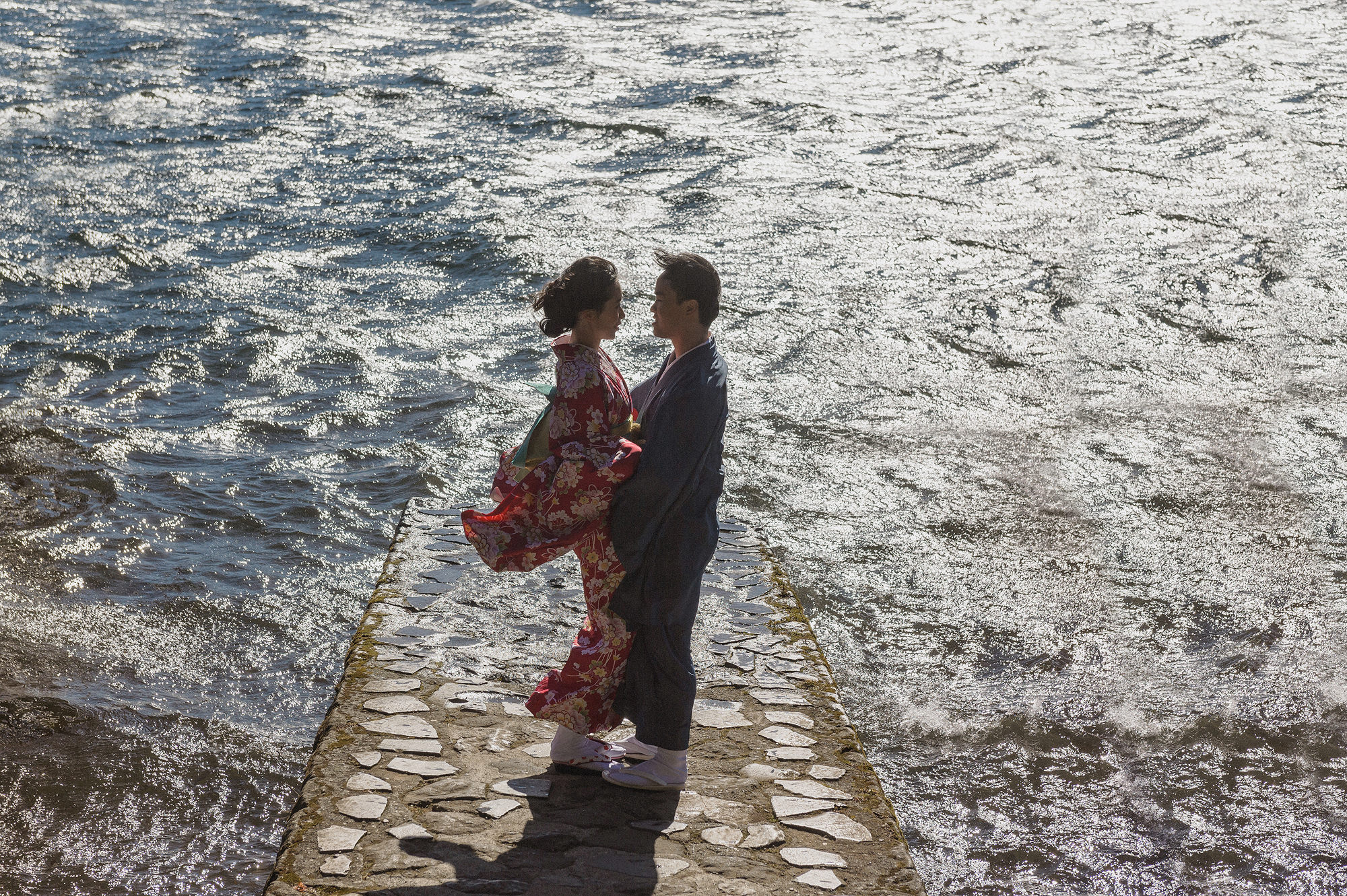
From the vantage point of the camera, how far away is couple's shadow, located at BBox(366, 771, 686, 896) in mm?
A: 4551

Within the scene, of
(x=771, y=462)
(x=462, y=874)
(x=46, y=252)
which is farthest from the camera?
(x=46, y=252)

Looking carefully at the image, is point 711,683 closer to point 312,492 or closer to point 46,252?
point 312,492

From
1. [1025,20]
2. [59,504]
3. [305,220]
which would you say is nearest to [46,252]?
[305,220]

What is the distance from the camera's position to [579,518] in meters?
4.97

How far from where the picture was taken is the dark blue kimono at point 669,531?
4879mm

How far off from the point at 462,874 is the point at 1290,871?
4.21 meters

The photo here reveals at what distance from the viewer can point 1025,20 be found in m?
27.9

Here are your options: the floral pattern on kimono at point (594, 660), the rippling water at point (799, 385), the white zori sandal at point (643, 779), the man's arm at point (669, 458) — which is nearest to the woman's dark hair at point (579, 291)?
the man's arm at point (669, 458)

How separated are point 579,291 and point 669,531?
1.02 m

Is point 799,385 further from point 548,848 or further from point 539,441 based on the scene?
point 548,848

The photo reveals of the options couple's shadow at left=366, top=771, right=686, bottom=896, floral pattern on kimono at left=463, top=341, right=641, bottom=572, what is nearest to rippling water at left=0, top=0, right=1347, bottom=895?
couple's shadow at left=366, top=771, right=686, bottom=896

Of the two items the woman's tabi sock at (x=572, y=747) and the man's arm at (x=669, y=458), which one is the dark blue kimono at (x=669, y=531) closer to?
the man's arm at (x=669, y=458)

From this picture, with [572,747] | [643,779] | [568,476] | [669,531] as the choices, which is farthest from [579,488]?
[643,779]

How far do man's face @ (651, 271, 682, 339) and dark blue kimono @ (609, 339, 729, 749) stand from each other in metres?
0.13
